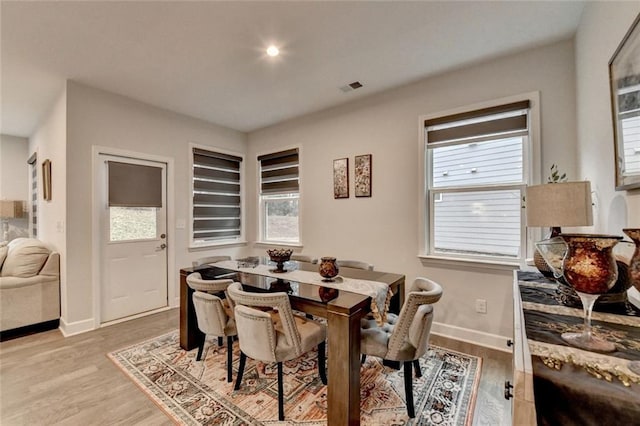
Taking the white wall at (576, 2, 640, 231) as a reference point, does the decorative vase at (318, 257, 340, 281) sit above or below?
below

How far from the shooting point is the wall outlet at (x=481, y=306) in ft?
8.92

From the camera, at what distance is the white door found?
132 inches

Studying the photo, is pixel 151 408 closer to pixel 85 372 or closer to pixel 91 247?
pixel 85 372

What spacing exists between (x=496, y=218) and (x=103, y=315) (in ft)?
14.8

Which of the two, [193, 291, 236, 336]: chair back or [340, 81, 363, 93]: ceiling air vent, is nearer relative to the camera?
[193, 291, 236, 336]: chair back

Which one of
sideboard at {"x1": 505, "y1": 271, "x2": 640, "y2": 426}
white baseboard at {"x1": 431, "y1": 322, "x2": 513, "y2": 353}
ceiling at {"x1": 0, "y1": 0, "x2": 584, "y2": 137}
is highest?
ceiling at {"x1": 0, "y1": 0, "x2": 584, "y2": 137}

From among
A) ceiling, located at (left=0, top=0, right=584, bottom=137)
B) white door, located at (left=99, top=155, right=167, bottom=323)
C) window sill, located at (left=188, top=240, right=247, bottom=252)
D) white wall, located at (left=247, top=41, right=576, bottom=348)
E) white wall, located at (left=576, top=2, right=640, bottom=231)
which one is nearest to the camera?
white wall, located at (left=576, top=2, right=640, bottom=231)

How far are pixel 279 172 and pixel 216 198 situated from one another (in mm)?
1132

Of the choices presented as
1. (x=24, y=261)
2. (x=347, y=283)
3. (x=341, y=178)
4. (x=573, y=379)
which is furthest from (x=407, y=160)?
(x=24, y=261)

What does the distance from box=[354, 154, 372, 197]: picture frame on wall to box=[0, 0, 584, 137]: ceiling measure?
81 centimetres

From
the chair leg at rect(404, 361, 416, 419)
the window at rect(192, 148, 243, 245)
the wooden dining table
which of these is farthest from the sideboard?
the window at rect(192, 148, 243, 245)

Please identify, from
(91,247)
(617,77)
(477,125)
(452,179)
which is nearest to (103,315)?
(91,247)

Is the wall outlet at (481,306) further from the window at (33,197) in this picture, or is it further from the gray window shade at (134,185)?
the window at (33,197)

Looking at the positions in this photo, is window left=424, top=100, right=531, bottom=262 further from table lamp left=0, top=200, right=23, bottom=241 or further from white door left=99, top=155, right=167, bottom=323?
table lamp left=0, top=200, right=23, bottom=241
